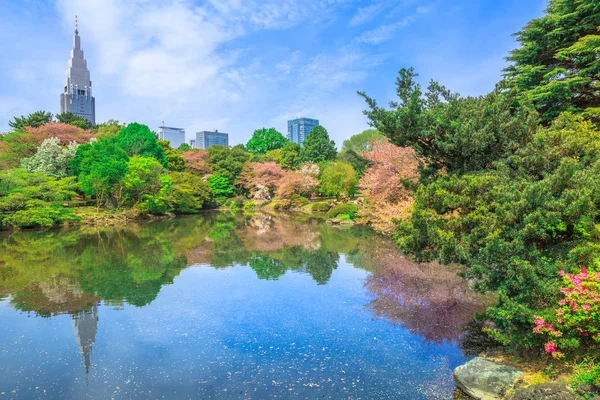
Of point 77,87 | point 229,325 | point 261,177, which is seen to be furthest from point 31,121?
point 77,87

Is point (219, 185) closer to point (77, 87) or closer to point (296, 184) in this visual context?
point (296, 184)

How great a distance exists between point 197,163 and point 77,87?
6555 centimetres

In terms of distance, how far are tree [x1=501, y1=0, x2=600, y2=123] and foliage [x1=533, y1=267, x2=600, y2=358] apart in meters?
9.38

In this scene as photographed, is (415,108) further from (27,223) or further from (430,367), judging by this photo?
(27,223)

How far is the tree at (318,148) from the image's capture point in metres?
47.2

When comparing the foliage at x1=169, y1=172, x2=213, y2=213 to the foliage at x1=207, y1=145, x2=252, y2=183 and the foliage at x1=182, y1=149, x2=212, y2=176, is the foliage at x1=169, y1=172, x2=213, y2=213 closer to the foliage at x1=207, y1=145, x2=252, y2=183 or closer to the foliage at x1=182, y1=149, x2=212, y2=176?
the foliage at x1=182, y1=149, x2=212, y2=176

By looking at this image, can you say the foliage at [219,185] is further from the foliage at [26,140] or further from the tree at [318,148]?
the foliage at [26,140]

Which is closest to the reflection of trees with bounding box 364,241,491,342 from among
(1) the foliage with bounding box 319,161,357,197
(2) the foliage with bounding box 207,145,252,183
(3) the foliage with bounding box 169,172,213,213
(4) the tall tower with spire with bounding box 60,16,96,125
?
(1) the foliage with bounding box 319,161,357,197

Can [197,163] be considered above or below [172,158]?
below

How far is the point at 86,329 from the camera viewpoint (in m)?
7.43

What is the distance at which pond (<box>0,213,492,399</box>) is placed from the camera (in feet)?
17.6

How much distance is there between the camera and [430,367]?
5758mm

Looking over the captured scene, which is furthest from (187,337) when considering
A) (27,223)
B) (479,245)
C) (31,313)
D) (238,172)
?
(238,172)

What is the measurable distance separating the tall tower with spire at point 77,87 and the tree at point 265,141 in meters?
50.1
